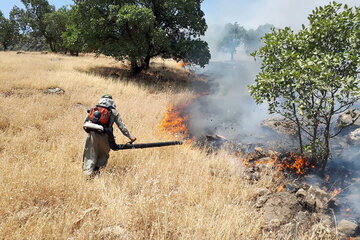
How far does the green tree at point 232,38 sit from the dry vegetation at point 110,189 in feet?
303

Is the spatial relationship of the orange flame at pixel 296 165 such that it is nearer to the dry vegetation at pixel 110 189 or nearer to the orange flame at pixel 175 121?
the dry vegetation at pixel 110 189

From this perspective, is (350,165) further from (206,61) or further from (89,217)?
(206,61)

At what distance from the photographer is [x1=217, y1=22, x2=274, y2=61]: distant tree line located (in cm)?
8825

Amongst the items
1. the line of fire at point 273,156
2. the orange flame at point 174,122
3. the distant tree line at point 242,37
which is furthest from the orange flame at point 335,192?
the distant tree line at point 242,37

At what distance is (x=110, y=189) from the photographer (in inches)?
138

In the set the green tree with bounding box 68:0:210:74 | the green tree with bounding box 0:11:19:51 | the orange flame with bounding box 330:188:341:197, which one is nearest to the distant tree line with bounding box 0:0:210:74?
the green tree with bounding box 68:0:210:74

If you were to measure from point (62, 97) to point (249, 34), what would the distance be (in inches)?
3640

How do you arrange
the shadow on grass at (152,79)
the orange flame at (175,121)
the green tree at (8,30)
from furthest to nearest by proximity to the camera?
the green tree at (8,30) < the shadow on grass at (152,79) < the orange flame at (175,121)

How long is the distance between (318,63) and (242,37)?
94.4 m

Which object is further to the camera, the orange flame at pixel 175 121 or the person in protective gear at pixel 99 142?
the orange flame at pixel 175 121

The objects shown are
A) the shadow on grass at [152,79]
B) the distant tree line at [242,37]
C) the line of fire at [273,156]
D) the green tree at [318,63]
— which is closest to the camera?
the green tree at [318,63]

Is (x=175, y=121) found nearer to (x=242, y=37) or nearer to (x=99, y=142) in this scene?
(x=99, y=142)

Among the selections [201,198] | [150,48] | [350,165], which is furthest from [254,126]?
[150,48]

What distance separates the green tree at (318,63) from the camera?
15.3 ft
